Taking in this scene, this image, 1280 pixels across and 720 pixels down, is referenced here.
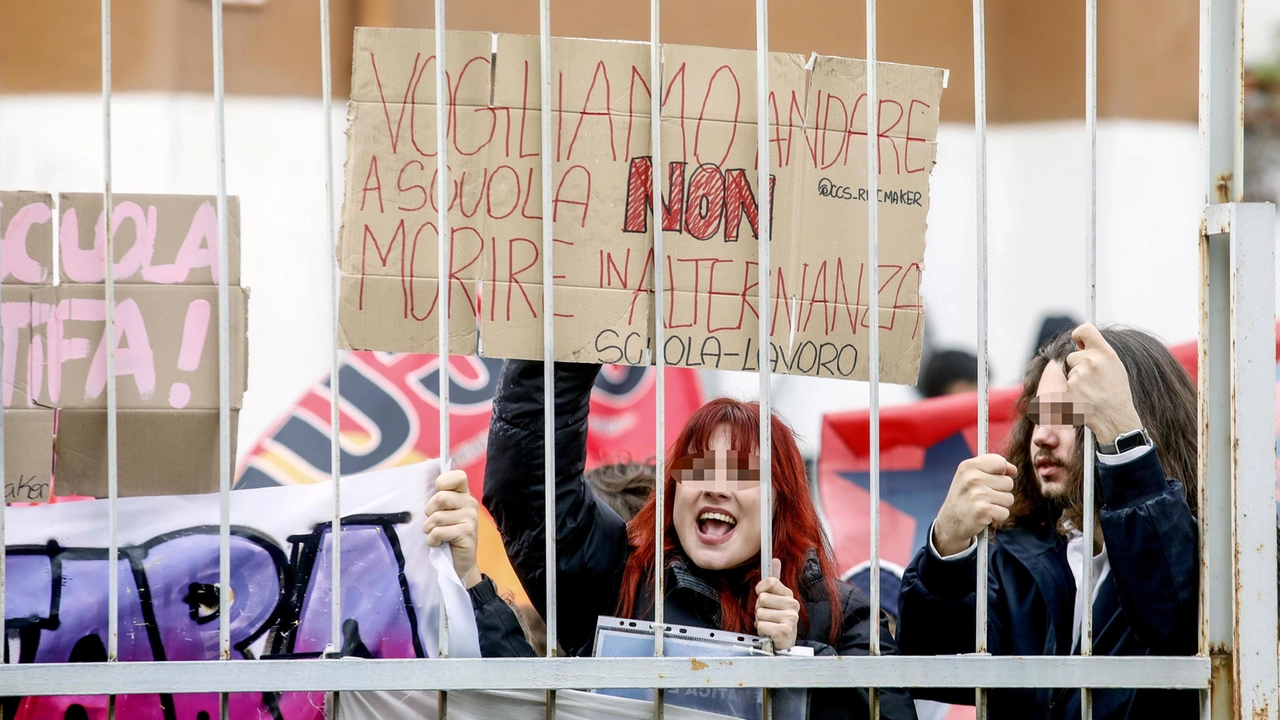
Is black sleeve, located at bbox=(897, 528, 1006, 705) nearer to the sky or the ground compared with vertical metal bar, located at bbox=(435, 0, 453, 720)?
nearer to the ground

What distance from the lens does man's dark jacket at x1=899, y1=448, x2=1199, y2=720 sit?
1.92 m

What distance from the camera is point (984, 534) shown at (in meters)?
1.96

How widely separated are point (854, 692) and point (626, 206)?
1027 mm

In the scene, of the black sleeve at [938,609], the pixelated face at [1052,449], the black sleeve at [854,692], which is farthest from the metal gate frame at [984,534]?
the pixelated face at [1052,449]

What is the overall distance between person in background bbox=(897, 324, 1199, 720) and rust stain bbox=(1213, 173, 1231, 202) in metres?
Result: 0.31

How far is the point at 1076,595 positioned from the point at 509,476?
1215 mm

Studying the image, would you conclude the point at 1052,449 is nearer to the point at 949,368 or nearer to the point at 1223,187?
the point at 1223,187

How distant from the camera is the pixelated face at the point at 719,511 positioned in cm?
241

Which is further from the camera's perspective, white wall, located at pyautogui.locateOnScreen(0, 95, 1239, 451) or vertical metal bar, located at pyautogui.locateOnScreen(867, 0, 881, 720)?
white wall, located at pyautogui.locateOnScreen(0, 95, 1239, 451)

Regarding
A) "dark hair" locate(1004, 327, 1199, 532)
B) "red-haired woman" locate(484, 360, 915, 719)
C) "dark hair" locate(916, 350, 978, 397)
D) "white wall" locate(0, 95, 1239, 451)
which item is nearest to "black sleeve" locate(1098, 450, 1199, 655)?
"dark hair" locate(1004, 327, 1199, 532)

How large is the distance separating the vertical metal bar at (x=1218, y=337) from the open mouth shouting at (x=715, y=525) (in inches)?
36.4

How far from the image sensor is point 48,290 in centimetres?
197

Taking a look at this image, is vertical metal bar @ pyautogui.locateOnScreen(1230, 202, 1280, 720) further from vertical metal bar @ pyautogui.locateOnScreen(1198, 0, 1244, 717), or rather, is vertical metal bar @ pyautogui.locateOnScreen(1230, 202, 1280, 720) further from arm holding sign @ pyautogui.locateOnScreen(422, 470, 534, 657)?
arm holding sign @ pyautogui.locateOnScreen(422, 470, 534, 657)

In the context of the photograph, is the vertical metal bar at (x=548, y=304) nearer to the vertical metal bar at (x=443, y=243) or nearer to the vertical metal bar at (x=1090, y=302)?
the vertical metal bar at (x=443, y=243)
